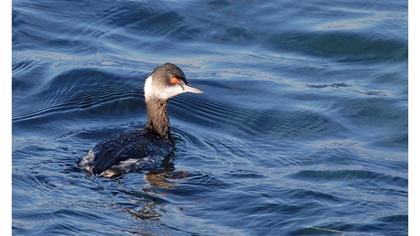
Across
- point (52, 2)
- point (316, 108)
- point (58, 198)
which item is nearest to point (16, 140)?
point (58, 198)

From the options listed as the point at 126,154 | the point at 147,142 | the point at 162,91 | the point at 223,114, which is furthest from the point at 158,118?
the point at 126,154

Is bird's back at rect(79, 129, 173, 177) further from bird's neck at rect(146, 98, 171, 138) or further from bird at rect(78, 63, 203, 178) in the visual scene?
bird's neck at rect(146, 98, 171, 138)

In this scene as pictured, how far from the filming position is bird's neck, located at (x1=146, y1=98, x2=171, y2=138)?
28.0 feet

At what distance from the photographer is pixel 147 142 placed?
8.05 metres

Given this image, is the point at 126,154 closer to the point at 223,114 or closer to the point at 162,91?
the point at 162,91

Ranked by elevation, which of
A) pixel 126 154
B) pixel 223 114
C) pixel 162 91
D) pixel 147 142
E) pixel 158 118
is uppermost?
pixel 223 114

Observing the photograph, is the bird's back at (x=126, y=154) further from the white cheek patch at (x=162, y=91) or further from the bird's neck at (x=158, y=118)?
the white cheek patch at (x=162, y=91)

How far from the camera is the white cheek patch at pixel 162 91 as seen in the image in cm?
843

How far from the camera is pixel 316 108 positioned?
30.8 feet

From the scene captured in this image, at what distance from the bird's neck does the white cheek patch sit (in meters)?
0.05

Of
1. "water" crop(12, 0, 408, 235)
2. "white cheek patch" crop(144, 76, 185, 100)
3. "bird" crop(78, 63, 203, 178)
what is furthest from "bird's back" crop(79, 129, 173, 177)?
"white cheek patch" crop(144, 76, 185, 100)

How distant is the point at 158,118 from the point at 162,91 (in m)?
0.27

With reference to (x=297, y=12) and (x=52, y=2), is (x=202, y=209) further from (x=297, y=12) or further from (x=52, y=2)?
(x=52, y=2)

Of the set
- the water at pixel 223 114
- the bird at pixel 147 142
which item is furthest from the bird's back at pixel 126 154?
the water at pixel 223 114
